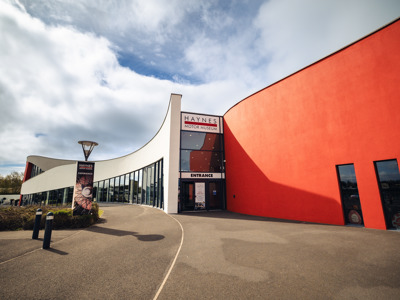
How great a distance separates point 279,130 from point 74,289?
11380 mm

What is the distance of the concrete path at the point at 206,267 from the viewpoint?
10.1 ft

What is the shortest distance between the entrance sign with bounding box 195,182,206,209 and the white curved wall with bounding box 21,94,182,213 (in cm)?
217

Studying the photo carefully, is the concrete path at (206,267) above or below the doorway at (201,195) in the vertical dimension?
below

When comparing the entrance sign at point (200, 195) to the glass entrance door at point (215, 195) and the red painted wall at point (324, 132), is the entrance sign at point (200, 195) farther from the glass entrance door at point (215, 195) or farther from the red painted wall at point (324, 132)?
the red painted wall at point (324, 132)

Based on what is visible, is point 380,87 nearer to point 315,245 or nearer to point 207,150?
point 315,245

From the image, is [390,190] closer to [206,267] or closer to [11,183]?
[206,267]

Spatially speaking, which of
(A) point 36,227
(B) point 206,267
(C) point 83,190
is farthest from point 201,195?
(B) point 206,267

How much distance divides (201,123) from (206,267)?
13038mm

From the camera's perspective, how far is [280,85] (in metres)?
11.4

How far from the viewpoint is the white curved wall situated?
44.3 ft

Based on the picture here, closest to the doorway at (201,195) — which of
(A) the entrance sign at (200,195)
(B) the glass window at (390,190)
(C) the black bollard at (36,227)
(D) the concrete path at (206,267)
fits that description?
(A) the entrance sign at (200,195)

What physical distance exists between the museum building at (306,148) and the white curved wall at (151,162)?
0.34 feet

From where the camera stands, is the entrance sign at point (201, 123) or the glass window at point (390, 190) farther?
the entrance sign at point (201, 123)

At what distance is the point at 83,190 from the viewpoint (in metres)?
9.70
